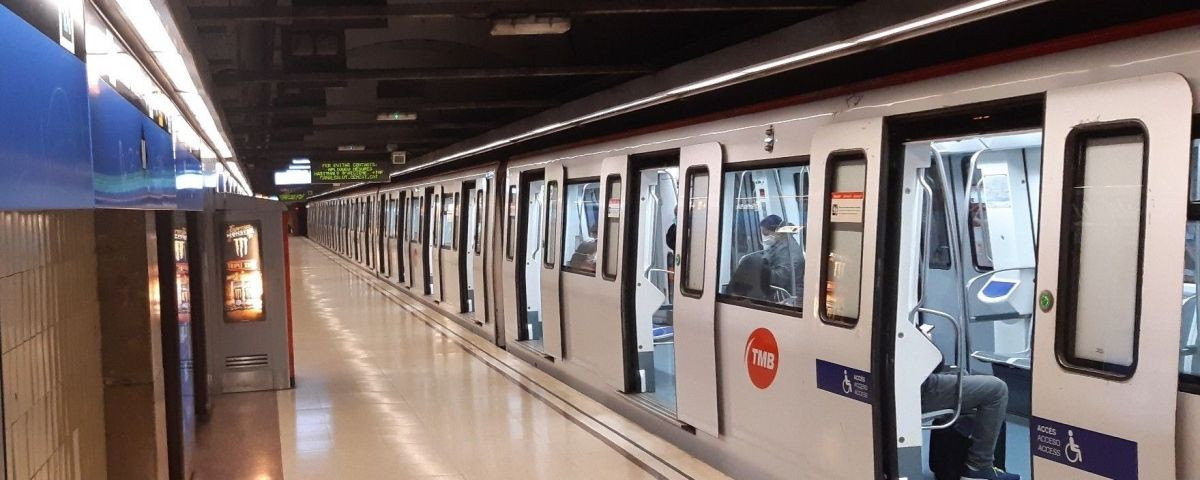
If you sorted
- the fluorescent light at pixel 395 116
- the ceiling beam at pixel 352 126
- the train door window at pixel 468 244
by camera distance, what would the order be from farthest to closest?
the train door window at pixel 468 244, the ceiling beam at pixel 352 126, the fluorescent light at pixel 395 116

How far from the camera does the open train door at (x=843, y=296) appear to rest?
4.59 meters

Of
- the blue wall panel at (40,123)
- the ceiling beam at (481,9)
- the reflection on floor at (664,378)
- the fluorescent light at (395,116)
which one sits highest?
the ceiling beam at (481,9)

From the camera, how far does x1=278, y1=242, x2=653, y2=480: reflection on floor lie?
250 inches

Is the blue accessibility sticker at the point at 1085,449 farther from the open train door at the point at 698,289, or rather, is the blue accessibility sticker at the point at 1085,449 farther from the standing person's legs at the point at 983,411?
the open train door at the point at 698,289

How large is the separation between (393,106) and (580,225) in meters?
2.45

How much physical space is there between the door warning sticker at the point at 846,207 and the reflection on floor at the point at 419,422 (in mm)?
2050

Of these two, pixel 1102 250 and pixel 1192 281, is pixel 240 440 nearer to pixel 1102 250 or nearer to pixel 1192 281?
pixel 1102 250

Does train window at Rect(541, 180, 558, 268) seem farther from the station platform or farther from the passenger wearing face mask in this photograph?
the passenger wearing face mask

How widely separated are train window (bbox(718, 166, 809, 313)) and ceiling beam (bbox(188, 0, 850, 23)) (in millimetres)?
857

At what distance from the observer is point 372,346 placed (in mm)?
12031

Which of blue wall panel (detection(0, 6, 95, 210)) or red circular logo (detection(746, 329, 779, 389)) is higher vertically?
blue wall panel (detection(0, 6, 95, 210))

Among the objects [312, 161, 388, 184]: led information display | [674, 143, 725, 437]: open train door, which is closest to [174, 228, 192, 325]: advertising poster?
[674, 143, 725, 437]: open train door

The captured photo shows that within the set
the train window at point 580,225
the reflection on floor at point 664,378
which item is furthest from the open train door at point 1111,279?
the train window at point 580,225

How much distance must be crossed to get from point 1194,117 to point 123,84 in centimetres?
336
